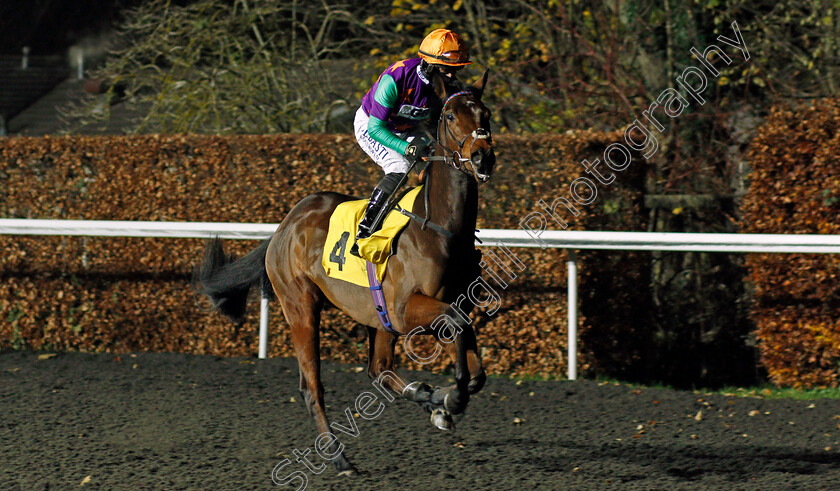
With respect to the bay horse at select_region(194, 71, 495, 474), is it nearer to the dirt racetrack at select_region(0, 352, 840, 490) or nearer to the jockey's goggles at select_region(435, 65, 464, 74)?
the jockey's goggles at select_region(435, 65, 464, 74)

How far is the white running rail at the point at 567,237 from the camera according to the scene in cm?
557

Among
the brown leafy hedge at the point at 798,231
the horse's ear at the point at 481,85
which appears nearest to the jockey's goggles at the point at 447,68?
the horse's ear at the point at 481,85

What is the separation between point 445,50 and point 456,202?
26.5 inches

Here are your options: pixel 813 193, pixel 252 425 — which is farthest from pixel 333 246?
pixel 813 193

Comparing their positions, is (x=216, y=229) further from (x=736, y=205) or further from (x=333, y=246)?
(x=736, y=205)

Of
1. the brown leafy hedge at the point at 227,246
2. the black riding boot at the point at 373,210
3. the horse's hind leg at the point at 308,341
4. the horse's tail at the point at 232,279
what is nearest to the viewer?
the black riding boot at the point at 373,210

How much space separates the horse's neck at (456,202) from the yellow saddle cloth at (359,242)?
0.69 ft

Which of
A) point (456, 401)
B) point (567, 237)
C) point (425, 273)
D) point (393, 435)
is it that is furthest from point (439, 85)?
point (567, 237)

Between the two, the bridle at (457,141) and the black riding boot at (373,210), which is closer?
the bridle at (457,141)

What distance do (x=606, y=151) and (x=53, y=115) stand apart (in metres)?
16.7

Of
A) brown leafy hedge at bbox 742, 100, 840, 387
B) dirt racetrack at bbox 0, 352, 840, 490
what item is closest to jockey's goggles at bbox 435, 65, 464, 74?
dirt racetrack at bbox 0, 352, 840, 490

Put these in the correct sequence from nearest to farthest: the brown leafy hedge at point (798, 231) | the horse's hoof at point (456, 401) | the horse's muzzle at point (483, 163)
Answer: the horse's muzzle at point (483, 163)
the horse's hoof at point (456, 401)
the brown leafy hedge at point (798, 231)

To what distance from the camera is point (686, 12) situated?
7875 mm

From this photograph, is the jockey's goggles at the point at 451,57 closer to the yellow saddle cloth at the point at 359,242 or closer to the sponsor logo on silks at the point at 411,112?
the sponsor logo on silks at the point at 411,112
